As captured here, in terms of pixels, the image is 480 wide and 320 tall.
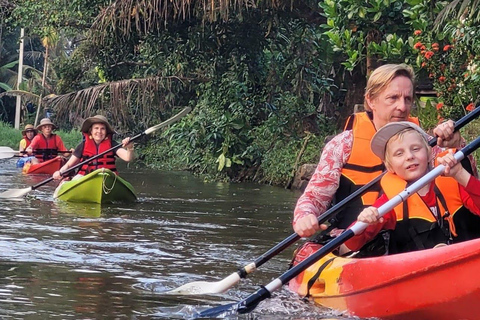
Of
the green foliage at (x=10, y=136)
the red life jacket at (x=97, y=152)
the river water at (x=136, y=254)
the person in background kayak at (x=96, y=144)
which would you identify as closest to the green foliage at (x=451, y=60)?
the river water at (x=136, y=254)

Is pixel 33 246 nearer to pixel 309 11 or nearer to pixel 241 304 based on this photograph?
pixel 241 304

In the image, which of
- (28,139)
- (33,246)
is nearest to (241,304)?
(33,246)

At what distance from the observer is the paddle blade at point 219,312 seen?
4.57 m

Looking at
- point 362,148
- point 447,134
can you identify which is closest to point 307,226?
point 362,148

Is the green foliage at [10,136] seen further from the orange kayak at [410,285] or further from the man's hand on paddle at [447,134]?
the orange kayak at [410,285]

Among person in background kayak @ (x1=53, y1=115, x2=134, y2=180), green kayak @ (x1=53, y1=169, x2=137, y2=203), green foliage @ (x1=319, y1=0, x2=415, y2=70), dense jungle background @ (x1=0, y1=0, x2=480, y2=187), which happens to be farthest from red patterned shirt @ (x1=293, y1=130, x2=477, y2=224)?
dense jungle background @ (x1=0, y1=0, x2=480, y2=187)

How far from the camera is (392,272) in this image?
13.3 feet

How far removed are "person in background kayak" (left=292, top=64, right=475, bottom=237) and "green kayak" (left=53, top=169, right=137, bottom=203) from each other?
18.0 ft

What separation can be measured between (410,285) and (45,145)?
13815mm

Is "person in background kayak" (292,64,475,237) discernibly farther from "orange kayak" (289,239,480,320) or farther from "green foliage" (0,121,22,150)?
"green foliage" (0,121,22,150)

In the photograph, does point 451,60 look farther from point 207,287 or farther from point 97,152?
point 207,287

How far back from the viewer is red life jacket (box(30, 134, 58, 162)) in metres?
16.9

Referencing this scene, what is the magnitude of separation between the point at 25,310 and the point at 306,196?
5.20 ft

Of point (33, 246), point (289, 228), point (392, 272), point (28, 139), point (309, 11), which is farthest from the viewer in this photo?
point (28, 139)
